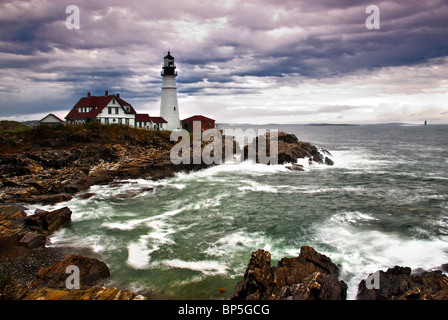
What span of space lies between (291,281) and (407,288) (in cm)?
317

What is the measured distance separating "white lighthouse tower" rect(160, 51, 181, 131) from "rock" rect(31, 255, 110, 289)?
138ft

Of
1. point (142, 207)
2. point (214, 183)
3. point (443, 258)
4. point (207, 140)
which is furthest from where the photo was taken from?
point (207, 140)

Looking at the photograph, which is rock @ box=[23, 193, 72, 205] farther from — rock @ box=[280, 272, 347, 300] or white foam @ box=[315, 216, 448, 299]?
rock @ box=[280, 272, 347, 300]

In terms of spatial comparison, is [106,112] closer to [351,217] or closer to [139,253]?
[139,253]

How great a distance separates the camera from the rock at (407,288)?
22.9ft

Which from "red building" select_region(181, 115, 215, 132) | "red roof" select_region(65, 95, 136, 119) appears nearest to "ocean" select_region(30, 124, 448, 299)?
"red roof" select_region(65, 95, 136, 119)

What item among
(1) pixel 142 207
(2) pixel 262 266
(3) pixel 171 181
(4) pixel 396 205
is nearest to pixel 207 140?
(3) pixel 171 181

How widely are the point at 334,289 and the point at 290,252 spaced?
12.9ft

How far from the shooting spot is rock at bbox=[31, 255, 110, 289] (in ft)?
26.5

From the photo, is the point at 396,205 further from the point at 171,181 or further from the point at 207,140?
the point at 207,140

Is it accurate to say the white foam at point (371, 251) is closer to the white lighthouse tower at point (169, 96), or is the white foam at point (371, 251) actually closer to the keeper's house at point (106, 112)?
the keeper's house at point (106, 112)

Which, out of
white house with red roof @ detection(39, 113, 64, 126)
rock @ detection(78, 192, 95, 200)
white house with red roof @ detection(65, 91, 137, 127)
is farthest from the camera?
white house with red roof @ detection(65, 91, 137, 127)

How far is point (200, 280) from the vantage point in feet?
30.0

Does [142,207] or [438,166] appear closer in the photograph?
[142,207]
